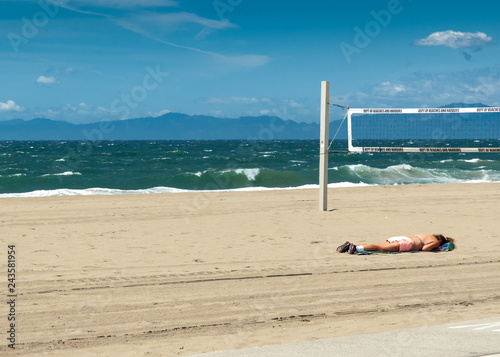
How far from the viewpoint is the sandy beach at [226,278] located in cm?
487

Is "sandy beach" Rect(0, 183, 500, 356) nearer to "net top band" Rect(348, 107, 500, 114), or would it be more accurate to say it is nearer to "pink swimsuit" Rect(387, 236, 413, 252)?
"pink swimsuit" Rect(387, 236, 413, 252)

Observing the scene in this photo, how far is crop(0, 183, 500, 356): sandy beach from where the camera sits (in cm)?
487

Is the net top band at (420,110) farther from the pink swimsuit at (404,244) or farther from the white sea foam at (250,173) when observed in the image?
the white sea foam at (250,173)

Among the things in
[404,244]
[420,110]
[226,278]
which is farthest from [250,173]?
[226,278]

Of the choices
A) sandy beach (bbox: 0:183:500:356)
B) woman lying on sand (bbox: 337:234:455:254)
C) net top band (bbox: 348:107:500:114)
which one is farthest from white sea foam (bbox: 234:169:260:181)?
woman lying on sand (bbox: 337:234:455:254)

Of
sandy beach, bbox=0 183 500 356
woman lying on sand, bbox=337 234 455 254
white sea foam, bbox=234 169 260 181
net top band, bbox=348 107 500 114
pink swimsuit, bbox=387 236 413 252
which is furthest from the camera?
white sea foam, bbox=234 169 260 181

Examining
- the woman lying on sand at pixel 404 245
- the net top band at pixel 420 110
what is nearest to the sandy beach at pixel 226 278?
the woman lying on sand at pixel 404 245

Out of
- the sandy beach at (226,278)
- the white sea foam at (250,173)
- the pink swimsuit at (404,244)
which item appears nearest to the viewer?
the sandy beach at (226,278)

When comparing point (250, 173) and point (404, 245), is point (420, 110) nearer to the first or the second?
point (404, 245)

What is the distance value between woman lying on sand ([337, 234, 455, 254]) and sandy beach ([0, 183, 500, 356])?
0.43ft

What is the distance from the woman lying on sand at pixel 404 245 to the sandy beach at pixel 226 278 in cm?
13

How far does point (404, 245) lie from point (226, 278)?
2.99 metres

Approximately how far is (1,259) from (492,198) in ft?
41.3

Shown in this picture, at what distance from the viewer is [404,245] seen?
8406 millimetres
